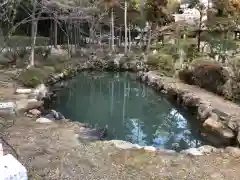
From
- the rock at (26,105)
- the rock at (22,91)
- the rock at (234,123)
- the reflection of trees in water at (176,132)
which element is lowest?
the reflection of trees in water at (176,132)

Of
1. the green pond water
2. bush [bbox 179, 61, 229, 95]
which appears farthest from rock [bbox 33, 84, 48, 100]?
bush [bbox 179, 61, 229, 95]

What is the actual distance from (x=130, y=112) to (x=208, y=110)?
2755mm

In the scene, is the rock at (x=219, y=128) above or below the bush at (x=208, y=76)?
below

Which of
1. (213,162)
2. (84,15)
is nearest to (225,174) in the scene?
(213,162)

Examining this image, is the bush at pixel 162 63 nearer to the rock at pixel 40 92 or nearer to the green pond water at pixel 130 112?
the green pond water at pixel 130 112

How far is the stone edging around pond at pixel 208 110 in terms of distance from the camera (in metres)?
7.37

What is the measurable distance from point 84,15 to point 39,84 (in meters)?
7.39

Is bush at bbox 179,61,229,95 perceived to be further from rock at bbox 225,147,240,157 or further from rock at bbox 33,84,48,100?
rock at bbox 33,84,48,100

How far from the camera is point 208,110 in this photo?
358 inches

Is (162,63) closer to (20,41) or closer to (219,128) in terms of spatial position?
(20,41)

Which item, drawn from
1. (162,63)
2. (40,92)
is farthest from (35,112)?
(162,63)

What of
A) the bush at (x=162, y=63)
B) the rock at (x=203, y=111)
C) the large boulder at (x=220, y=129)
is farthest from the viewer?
the bush at (x=162, y=63)

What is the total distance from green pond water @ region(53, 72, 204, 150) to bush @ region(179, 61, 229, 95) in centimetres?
130

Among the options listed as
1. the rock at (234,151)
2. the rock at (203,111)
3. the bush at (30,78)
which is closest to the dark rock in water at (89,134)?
the rock at (234,151)
